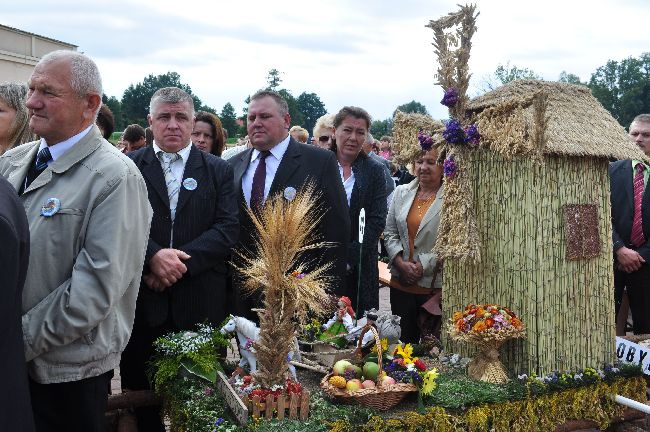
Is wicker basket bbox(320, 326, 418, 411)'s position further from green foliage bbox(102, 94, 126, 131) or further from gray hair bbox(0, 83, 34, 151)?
green foliage bbox(102, 94, 126, 131)

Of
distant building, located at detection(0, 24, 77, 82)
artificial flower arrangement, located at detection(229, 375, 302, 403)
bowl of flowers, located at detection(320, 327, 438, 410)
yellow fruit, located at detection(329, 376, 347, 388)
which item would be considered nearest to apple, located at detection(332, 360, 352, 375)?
bowl of flowers, located at detection(320, 327, 438, 410)

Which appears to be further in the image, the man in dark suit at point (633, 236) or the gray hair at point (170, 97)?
the man in dark suit at point (633, 236)

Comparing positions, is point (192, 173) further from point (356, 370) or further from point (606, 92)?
point (606, 92)

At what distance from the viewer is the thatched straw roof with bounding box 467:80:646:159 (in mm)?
4258

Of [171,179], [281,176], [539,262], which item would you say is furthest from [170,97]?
Answer: [539,262]

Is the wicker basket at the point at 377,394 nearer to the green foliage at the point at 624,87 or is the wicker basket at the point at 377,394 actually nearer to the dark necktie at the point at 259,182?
the dark necktie at the point at 259,182

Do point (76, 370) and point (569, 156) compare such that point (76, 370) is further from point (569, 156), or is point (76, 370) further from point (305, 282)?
point (569, 156)

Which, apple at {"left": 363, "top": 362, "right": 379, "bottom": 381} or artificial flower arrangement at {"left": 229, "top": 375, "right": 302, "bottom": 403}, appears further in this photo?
apple at {"left": 363, "top": 362, "right": 379, "bottom": 381}

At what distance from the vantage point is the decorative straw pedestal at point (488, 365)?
4367mm

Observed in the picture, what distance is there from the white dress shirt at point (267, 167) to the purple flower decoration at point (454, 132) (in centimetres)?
129

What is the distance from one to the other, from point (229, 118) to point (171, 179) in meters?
47.7

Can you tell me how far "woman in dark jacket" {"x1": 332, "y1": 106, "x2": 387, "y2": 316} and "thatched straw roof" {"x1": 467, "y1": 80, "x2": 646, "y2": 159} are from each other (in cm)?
171

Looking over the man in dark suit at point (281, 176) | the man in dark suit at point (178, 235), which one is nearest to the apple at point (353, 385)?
the man in dark suit at point (178, 235)

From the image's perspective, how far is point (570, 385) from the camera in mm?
4492
